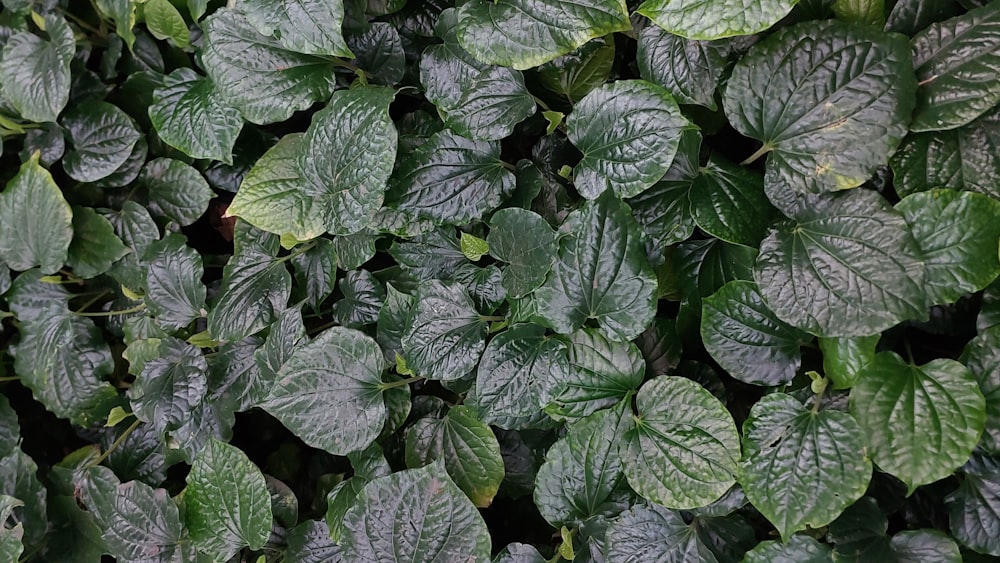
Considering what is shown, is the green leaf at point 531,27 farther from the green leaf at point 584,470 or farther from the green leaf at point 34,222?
the green leaf at point 34,222

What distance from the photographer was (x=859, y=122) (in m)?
0.68

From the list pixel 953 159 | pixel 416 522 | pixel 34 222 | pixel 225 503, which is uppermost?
pixel 953 159

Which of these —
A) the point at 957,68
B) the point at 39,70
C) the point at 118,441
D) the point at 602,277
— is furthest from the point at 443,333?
the point at 39,70

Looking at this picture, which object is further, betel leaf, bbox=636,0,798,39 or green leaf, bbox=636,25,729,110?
green leaf, bbox=636,25,729,110

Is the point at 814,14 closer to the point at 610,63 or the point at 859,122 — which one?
the point at 859,122

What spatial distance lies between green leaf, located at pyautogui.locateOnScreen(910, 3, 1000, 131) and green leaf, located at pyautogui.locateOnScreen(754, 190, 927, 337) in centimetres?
10

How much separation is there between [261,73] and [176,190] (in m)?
0.40

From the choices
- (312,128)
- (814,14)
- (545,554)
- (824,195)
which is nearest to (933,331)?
(824,195)

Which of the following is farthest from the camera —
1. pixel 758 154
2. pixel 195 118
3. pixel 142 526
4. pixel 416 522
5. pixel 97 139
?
pixel 97 139

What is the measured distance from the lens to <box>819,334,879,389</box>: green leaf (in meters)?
0.71

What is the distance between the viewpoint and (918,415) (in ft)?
2.20

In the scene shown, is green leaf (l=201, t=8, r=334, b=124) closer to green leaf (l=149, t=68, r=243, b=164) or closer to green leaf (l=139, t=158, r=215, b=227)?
green leaf (l=149, t=68, r=243, b=164)

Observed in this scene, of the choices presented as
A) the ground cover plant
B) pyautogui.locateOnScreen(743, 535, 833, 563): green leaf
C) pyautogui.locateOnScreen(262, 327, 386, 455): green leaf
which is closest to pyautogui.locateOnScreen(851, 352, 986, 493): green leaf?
the ground cover plant

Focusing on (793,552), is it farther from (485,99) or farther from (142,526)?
(142,526)
